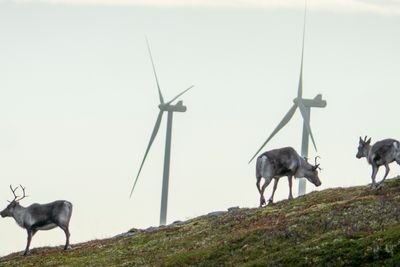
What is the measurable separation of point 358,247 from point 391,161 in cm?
1821

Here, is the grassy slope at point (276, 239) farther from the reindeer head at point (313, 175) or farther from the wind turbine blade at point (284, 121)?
the wind turbine blade at point (284, 121)

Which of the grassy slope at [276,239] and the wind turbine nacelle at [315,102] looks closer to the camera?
the grassy slope at [276,239]

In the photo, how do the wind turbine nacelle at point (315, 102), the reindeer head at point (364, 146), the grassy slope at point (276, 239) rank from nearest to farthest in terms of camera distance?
1. the grassy slope at point (276, 239)
2. the reindeer head at point (364, 146)
3. the wind turbine nacelle at point (315, 102)

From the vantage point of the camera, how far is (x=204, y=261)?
4259 centimetres

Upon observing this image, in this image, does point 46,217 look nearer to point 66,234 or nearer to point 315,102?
point 66,234

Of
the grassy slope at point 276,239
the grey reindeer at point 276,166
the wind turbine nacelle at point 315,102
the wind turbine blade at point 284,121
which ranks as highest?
the wind turbine nacelle at point 315,102

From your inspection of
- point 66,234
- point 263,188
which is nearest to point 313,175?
point 263,188

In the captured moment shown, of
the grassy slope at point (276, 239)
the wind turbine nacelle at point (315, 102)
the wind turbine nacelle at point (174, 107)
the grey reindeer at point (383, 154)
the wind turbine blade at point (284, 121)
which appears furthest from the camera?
the wind turbine nacelle at point (174, 107)

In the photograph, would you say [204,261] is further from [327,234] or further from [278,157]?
[278,157]

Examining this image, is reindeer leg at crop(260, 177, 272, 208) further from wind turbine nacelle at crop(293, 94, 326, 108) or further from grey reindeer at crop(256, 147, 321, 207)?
wind turbine nacelle at crop(293, 94, 326, 108)

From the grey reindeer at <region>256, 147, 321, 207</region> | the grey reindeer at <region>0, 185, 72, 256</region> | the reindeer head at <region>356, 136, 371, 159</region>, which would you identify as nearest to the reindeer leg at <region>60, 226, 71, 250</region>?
the grey reindeer at <region>0, 185, 72, 256</region>

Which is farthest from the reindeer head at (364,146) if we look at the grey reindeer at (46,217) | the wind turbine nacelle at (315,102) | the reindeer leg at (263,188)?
the wind turbine nacelle at (315,102)

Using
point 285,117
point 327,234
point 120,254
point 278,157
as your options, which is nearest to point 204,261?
point 327,234

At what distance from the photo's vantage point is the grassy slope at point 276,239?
1474 inches
